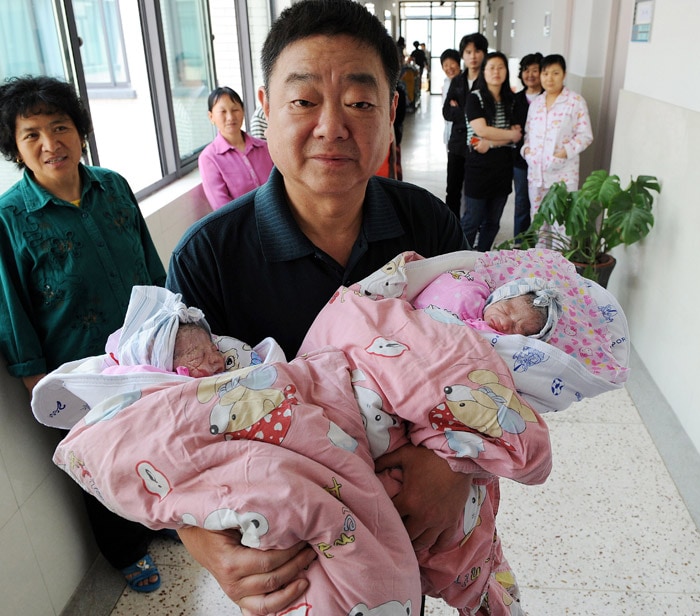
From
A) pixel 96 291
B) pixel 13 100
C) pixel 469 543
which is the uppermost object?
pixel 13 100

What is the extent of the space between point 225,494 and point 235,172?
280 centimetres

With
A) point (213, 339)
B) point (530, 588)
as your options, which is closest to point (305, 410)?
point (213, 339)

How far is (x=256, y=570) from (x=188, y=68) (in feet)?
13.5

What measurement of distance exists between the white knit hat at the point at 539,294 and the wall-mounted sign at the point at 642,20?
2.62 metres

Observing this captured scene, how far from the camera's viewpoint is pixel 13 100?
1715mm

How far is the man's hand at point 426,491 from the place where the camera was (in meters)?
0.93

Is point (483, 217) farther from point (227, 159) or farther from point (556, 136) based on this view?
point (227, 159)

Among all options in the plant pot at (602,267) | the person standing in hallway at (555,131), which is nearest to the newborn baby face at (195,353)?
the plant pot at (602,267)

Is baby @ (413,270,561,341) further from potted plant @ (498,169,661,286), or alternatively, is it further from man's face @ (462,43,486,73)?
man's face @ (462,43,486,73)

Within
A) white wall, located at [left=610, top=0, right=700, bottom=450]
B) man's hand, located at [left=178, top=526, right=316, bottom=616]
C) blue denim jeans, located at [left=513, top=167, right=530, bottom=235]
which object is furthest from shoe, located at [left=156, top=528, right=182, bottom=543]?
blue denim jeans, located at [left=513, top=167, right=530, bottom=235]

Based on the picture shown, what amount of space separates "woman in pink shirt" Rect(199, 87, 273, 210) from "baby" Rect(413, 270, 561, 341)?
2.36 m

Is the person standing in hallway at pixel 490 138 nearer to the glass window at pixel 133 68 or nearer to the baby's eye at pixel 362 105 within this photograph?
the glass window at pixel 133 68

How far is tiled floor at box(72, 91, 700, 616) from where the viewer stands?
188 centimetres

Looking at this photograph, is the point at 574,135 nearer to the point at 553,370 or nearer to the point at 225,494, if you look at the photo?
the point at 553,370
